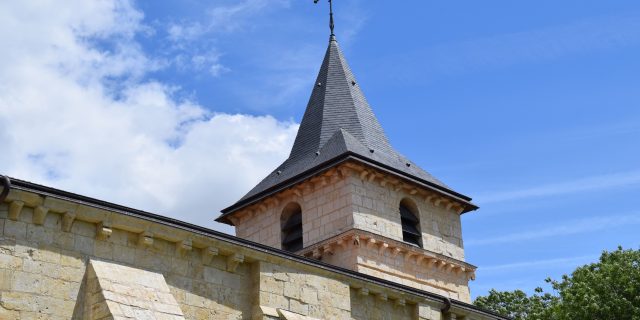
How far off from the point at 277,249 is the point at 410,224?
29.1 ft

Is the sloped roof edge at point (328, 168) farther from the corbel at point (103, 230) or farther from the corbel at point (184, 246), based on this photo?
the corbel at point (103, 230)

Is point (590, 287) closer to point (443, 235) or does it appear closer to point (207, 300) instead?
point (443, 235)

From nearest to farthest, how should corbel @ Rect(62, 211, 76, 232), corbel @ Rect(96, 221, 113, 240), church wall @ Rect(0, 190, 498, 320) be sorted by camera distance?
church wall @ Rect(0, 190, 498, 320)
corbel @ Rect(62, 211, 76, 232)
corbel @ Rect(96, 221, 113, 240)

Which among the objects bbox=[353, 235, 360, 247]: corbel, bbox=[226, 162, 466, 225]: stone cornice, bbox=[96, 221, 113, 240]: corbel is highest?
bbox=[226, 162, 466, 225]: stone cornice

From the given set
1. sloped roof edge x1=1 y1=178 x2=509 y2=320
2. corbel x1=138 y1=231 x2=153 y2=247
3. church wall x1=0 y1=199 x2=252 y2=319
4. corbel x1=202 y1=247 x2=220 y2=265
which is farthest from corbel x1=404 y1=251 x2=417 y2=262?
corbel x1=138 y1=231 x2=153 y2=247

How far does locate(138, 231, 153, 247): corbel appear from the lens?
11.8m

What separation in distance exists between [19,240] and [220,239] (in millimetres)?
2969

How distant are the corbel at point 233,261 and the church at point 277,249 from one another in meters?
0.02

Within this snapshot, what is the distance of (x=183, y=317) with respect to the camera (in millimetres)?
11211

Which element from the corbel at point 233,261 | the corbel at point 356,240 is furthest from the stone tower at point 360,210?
the corbel at point 233,261

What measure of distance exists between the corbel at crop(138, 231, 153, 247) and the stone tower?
26.8 feet

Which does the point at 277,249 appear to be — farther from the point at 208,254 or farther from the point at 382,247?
the point at 382,247

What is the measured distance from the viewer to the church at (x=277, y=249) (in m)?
10.8

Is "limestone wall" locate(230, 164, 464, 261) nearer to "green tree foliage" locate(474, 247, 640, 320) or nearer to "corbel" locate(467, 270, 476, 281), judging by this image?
"corbel" locate(467, 270, 476, 281)
